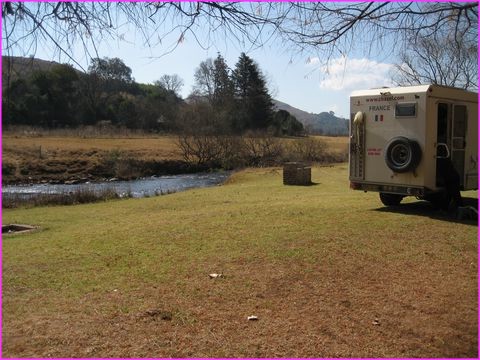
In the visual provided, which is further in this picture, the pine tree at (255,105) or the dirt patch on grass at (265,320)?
the pine tree at (255,105)

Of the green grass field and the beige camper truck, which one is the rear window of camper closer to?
the beige camper truck

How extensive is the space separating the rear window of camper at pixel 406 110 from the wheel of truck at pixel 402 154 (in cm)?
49

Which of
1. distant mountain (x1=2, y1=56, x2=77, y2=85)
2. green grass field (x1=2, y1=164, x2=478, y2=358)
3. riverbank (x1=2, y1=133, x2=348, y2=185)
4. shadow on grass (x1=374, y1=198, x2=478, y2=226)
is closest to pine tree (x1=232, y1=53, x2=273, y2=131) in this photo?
riverbank (x1=2, y1=133, x2=348, y2=185)

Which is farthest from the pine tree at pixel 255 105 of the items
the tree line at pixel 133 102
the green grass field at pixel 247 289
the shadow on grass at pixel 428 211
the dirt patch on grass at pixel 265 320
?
the dirt patch on grass at pixel 265 320

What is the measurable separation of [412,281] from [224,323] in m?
2.57

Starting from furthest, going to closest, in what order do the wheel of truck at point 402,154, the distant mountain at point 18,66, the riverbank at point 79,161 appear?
the riverbank at point 79,161 < the wheel of truck at point 402,154 < the distant mountain at point 18,66

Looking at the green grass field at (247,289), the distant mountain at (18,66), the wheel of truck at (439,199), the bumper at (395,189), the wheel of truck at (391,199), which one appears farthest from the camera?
the wheel of truck at (391,199)

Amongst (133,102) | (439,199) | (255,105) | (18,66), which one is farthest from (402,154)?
(255,105)

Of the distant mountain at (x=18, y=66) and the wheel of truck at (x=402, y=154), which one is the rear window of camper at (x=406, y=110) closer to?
the wheel of truck at (x=402, y=154)

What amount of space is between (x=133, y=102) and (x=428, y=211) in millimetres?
44797

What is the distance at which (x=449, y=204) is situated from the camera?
36.0 feet

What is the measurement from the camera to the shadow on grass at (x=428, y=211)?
396 inches

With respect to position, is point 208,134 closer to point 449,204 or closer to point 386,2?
point 449,204

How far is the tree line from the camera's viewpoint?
3.96 metres
